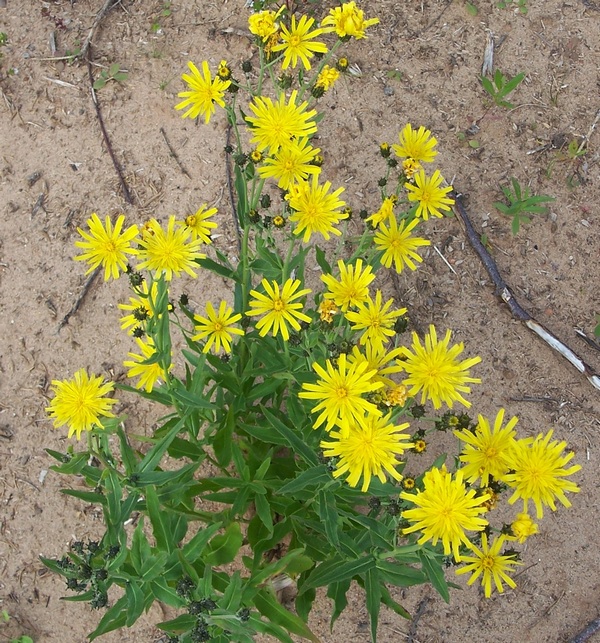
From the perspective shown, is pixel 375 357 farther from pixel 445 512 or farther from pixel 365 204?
pixel 365 204

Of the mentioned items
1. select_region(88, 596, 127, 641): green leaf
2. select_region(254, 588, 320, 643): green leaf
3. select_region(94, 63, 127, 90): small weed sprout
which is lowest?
select_region(254, 588, 320, 643): green leaf

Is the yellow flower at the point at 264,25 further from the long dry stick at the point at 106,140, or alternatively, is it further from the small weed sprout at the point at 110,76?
the small weed sprout at the point at 110,76

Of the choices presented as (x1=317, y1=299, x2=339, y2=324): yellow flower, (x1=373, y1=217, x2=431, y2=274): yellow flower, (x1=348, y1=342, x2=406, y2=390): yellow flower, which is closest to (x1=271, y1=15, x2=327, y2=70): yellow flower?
(x1=373, y1=217, x2=431, y2=274): yellow flower

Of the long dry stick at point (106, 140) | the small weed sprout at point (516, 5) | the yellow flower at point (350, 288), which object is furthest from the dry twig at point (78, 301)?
the small weed sprout at point (516, 5)

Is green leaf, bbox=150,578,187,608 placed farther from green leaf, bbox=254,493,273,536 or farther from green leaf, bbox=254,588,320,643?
green leaf, bbox=254,493,273,536

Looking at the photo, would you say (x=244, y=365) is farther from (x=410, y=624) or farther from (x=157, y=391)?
(x=410, y=624)

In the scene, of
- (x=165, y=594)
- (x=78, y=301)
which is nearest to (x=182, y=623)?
(x=165, y=594)

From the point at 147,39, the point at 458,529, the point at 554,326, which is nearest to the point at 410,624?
the point at 458,529
